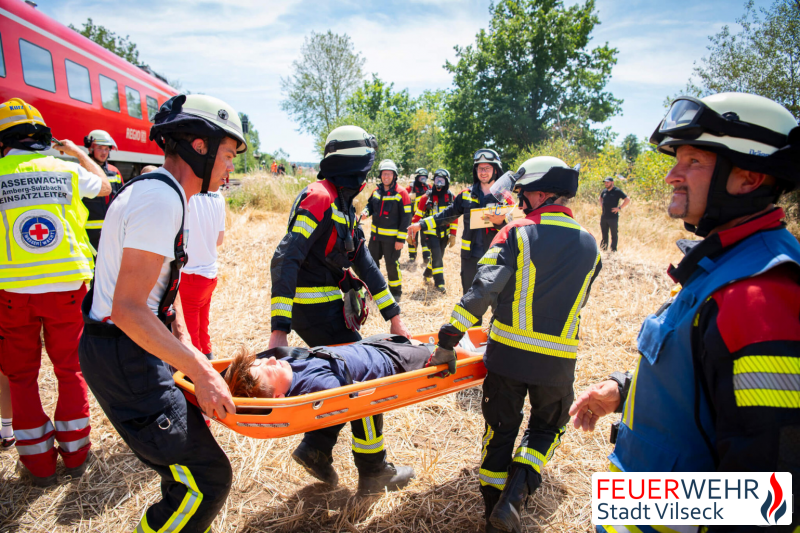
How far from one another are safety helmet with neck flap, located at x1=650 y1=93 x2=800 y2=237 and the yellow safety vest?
383 centimetres

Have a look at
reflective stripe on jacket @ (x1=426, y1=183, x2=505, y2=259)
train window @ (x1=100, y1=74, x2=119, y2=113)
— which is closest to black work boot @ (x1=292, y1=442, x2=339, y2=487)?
reflective stripe on jacket @ (x1=426, y1=183, x2=505, y2=259)

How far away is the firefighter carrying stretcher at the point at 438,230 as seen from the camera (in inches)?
313

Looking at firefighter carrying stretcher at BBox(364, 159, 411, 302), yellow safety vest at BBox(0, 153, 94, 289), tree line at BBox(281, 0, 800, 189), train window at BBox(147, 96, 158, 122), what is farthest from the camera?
tree line at BBox(281, 0, 800, 189)

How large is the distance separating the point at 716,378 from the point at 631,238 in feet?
44.4

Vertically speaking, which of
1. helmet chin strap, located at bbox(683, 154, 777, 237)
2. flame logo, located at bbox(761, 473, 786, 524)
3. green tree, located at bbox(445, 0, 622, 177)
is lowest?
flame logo, located at bbox(761, 473, 786, 524)

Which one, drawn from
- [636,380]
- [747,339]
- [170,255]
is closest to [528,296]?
[636,380]

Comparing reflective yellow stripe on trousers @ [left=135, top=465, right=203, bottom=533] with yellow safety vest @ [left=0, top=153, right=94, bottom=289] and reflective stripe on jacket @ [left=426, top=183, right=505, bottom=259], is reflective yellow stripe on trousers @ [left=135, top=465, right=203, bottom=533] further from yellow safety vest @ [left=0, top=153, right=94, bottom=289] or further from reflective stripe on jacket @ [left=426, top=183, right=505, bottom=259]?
reflective stripe on jacket @ [left=426, top=183, right=505, bottom=259]

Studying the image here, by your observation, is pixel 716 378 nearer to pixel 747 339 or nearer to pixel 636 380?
pixel 747 339

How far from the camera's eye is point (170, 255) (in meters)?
1.73

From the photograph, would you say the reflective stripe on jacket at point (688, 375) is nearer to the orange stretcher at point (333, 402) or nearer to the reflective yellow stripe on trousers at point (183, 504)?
the orange stretcher at point (333, 402)

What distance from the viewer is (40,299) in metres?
2.93

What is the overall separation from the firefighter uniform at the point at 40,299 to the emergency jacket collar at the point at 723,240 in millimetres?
3757

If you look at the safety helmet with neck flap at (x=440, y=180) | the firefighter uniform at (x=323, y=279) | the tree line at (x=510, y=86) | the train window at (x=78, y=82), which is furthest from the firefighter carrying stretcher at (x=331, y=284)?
the tree line at (x=510, y=86)

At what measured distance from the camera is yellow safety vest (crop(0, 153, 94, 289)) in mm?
2887
